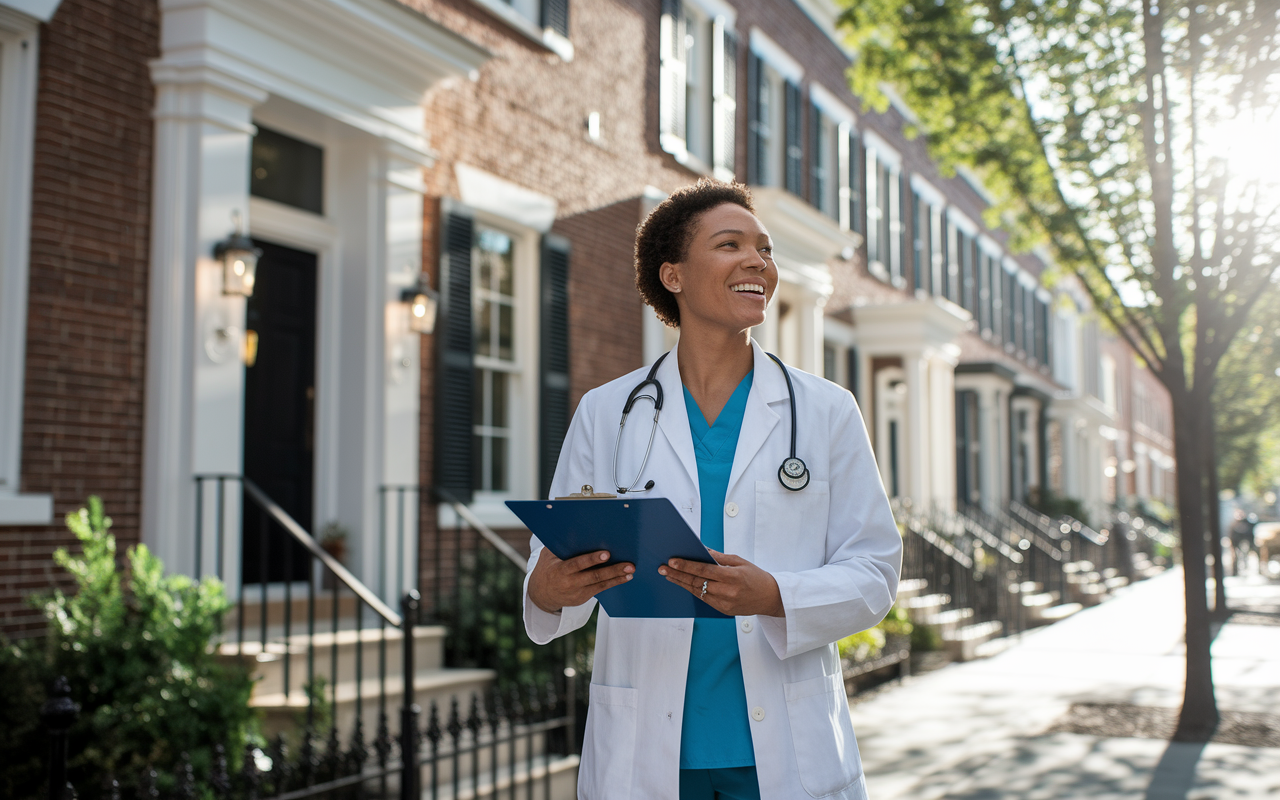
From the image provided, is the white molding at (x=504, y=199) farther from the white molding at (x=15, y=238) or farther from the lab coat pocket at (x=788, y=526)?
the lab coat pocket at (x=788, y=526)

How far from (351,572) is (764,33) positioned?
9.61m

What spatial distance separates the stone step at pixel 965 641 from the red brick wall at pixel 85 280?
908 centimetres

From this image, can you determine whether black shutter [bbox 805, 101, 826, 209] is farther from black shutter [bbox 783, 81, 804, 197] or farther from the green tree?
the green tree

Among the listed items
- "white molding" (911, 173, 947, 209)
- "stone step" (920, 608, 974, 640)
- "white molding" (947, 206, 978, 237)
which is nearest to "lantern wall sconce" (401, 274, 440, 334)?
"stone step" (920, 608, 974, 640)

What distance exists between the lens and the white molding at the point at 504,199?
8859 millimetres

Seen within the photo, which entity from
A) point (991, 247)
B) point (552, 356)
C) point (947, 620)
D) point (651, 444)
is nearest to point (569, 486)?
point (651, 444)

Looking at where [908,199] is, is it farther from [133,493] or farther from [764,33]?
[133,493]

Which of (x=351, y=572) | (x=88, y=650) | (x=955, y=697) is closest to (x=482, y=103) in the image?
(x=351, y=572)

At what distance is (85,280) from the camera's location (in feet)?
19.9

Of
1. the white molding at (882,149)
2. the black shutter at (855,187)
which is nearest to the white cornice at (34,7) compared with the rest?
the black shutter at (855,187)

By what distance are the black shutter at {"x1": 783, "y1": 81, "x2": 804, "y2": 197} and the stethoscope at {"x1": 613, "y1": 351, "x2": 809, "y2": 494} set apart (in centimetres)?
1276

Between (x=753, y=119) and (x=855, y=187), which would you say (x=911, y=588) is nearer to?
(x=753, y=119)

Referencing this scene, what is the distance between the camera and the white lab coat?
225 cm

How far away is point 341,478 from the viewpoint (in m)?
7.84
